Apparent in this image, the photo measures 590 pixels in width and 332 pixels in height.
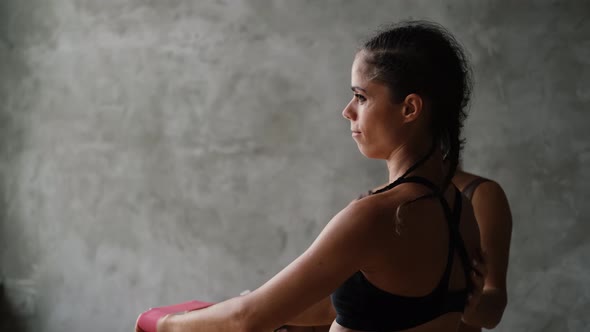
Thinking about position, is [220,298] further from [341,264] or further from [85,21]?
[341,264]

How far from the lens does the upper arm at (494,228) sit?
1851 millimetres

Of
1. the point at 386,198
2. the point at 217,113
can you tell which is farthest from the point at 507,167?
the point at 386,198

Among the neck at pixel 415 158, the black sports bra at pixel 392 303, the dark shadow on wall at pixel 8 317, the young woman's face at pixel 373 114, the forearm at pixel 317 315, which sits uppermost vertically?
the young woman's face at pixel 373 114

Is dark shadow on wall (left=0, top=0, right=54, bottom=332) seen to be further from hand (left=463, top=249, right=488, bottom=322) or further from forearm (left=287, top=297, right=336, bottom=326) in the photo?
hand (left=463, top=249, right=488, bottom=322)

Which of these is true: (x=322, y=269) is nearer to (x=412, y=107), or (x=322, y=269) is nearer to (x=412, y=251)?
(x=412, y=251)

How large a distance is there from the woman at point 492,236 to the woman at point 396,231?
1.97ft

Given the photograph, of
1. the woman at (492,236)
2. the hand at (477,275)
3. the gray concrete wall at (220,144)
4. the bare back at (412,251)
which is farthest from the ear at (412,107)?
the gray concrete wall at (220,144)

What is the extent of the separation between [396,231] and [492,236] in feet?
2.97

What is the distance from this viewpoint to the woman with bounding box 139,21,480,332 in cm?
106

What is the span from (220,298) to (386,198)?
2.58m

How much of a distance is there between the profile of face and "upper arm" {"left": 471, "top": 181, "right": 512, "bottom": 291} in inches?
31.0

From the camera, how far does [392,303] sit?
112cm

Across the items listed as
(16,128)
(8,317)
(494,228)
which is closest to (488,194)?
(494,228)

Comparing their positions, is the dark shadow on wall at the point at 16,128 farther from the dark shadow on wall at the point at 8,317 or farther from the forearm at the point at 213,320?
the forearm at the point at 213,320
